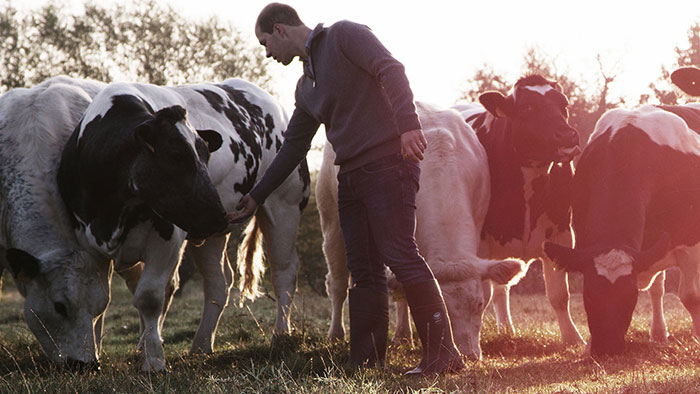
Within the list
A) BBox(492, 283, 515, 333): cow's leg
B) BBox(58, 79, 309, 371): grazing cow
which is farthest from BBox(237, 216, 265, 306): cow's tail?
BBox(492, 283, 515, 333): cow's leg

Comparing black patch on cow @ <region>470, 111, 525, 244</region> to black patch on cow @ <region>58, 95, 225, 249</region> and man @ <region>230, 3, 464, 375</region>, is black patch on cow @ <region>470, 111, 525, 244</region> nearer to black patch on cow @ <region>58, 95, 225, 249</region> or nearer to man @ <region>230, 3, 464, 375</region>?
man @ <region>230, 3, 464, 375</region>

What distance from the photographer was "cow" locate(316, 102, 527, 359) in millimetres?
6074

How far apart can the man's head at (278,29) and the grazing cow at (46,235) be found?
6.87ft

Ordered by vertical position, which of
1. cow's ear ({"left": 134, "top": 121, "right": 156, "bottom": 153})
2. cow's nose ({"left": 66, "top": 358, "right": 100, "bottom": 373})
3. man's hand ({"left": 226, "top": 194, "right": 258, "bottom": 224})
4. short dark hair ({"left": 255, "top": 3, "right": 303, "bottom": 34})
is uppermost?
short dark hair ({"left": 255, "top": 3, "right": 303, "bottom": 34})

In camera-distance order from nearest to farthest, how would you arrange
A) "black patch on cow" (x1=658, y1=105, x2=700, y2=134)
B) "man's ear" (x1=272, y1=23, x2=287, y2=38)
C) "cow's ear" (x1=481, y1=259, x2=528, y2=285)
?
"man's ear" (x1=272, y1=23, x2=287, y2=38) → "cow's ear" (x1=481, y1=259, x2=528, y2=285) → "black patch on cow" (x1=658, y1=105, x2=700, y2=134)

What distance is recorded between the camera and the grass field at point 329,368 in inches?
181

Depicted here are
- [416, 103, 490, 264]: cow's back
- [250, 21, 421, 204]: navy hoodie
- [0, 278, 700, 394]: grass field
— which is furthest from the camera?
[416, 103, 490, 264]: cow's back

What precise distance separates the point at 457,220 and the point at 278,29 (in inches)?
80.7

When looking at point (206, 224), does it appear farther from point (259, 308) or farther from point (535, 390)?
point (259, 308)

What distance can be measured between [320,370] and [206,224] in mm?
1375

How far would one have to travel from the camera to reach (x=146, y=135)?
615 centimetres

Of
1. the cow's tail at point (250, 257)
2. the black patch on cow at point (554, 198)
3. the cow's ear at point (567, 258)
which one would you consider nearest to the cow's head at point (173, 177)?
the cow's ear at point (567, 258)

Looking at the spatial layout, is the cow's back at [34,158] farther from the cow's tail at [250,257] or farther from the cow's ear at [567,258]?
the cow's ear at [567,258]

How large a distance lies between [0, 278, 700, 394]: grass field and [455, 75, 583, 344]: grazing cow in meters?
0.83
